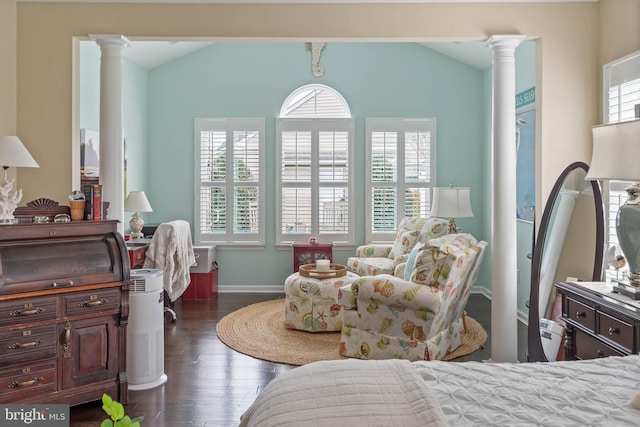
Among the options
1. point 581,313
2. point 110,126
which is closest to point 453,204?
point 581,313

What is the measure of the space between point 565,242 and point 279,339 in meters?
2.62

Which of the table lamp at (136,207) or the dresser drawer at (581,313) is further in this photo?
the table lamp at (136,207)

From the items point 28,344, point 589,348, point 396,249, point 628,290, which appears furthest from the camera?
point 396,249

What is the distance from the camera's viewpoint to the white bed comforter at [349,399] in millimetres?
1387

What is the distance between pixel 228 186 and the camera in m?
6.98

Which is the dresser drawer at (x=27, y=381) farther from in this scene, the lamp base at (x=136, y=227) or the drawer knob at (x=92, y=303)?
the lamp base at (x=136, y=227)

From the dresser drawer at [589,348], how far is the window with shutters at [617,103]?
704mm

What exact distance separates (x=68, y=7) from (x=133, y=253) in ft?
7.48

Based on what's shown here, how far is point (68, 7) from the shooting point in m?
3.81

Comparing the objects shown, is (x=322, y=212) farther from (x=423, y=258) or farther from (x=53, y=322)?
(x=53, y=322)

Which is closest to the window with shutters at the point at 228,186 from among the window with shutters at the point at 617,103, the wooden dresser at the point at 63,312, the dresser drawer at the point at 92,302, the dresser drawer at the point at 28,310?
the wooden dresser at the point at 63,312

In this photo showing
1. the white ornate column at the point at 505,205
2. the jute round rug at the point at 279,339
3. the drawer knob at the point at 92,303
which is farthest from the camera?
the jute round rug at the point at 279,339

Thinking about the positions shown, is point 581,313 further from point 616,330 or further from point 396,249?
point 396,249

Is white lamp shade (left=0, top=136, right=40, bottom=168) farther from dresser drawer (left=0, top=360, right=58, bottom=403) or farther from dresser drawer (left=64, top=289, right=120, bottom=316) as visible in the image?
dresser drawer (left=0, top=360, right=58, bottom=403)
